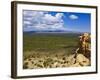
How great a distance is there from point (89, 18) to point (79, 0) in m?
0.20

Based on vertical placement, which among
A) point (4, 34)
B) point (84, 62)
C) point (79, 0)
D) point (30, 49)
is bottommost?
point (84, 62)

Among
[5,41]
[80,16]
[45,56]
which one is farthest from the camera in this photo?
[80,16]

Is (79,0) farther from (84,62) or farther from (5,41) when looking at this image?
(5,41)

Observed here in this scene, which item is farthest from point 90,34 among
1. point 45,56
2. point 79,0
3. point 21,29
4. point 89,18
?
point 21,29

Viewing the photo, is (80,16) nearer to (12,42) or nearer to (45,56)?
(45,56)

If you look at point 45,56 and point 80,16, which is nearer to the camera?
point 45,56

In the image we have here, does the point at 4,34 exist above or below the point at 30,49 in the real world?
above

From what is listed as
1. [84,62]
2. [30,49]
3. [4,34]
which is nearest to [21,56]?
[30,49]

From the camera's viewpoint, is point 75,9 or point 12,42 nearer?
point 12,42

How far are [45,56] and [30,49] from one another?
16 cm

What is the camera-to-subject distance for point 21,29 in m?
2.12

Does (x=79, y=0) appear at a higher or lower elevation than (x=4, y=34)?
higher

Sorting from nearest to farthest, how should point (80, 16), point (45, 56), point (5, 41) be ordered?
point (5, 41) → point (45, 56) → point (80, 16)

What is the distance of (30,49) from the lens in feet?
7.14
